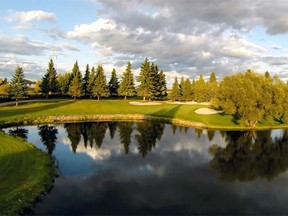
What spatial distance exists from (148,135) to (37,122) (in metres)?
23.6

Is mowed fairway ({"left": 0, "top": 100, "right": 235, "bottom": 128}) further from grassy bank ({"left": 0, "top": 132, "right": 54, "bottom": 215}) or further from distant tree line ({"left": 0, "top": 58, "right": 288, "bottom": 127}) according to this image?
grassy bank ({"left": 0, "top": 132, "right": 54, "bottom": 215})

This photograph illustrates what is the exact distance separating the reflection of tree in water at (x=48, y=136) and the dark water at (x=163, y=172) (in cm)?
13

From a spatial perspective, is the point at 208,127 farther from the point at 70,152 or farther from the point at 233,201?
the point at 233,201

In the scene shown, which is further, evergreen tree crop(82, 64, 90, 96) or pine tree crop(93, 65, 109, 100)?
evergreen tree crop(82, 64, 90, 96)

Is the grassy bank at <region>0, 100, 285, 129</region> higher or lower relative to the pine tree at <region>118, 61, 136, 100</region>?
lower

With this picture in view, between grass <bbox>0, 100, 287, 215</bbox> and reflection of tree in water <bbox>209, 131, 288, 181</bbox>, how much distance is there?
13.2 metres

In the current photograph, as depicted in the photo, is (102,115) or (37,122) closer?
(37,122)

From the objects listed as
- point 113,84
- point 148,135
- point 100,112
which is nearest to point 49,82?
point 113,84

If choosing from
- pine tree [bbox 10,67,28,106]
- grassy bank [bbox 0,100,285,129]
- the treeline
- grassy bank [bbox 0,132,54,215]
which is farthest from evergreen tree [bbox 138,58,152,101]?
grassy bank [bbox 0,132,54,215]

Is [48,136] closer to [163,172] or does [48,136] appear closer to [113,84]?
[163,172]

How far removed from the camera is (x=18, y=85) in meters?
82.6

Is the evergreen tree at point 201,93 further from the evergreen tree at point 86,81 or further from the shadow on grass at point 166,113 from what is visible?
the shadow on grass at point 166,113

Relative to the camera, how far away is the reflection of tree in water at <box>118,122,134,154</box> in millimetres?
46194

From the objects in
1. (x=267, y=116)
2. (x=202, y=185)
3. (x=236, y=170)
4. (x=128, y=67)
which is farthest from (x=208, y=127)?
(x=128, y=67)
